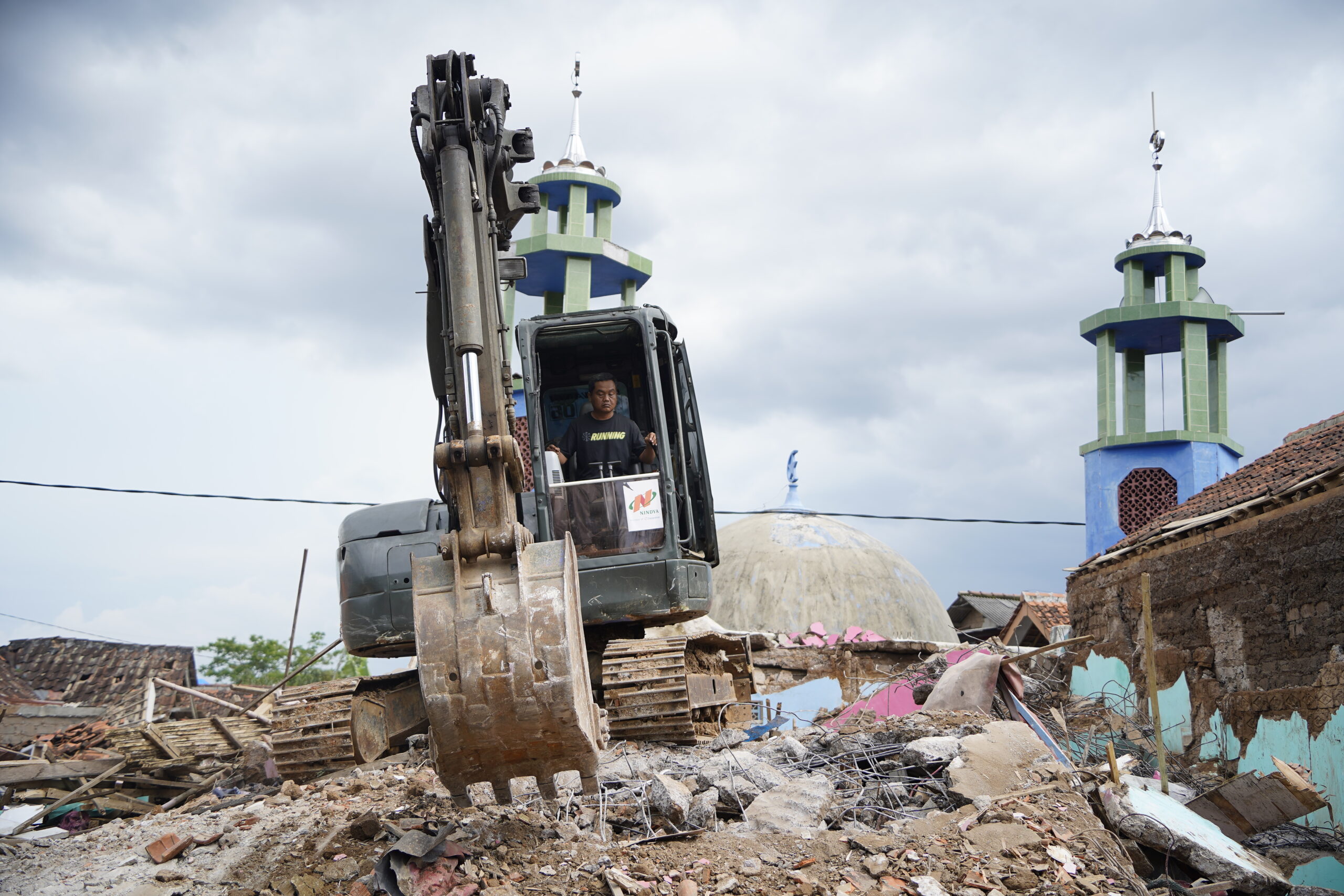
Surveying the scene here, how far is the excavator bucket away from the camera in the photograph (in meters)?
4.61

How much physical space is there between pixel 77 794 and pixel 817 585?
16866 millimetres

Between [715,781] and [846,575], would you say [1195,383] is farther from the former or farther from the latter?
[715,781]

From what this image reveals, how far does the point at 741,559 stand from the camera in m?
26.4

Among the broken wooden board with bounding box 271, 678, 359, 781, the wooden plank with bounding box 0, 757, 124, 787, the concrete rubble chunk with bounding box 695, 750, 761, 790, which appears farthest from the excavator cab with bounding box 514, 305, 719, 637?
the wooden plank with bounding box 0, 757, 124, 787

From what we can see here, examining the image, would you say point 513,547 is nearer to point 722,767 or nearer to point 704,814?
point 704,814

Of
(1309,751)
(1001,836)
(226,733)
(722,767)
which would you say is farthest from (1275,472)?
(226,733)

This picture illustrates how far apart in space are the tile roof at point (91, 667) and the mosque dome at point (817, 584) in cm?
1251

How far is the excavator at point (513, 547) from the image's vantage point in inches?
184

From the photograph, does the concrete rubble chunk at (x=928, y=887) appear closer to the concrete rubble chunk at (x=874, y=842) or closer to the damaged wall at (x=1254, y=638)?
the concrete rubble chunk at (x=874, y=842)

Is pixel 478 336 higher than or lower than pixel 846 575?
higher

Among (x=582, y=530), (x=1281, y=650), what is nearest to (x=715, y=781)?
(x=582, y=530)

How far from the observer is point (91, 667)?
2483 cm

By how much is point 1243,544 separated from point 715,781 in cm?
673

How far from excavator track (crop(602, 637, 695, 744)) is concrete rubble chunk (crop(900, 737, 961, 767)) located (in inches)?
55.0
